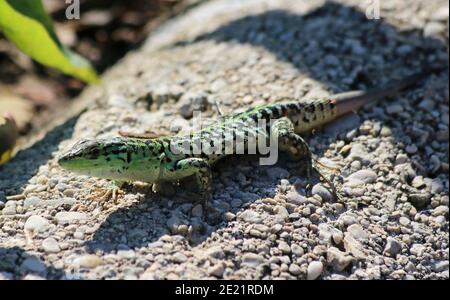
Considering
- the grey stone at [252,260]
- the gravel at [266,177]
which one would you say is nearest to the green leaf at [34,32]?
the gravel at [266,177]

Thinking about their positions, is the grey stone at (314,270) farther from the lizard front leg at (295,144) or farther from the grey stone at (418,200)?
the grey stone at (418,200)

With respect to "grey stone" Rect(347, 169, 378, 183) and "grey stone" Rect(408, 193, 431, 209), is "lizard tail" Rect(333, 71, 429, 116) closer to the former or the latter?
"grey stone" Rect(347, 169, 378, 183)

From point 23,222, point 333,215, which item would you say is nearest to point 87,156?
point 23,222

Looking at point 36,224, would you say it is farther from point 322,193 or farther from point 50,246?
point 322,193

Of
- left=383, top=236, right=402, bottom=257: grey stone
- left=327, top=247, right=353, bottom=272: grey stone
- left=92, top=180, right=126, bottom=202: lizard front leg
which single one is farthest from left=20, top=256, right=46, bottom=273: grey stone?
left=383, top=236, right=402, bottom=257: grey stone

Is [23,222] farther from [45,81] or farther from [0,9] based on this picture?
[45,81]

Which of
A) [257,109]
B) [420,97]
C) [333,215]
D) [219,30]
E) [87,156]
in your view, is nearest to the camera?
[87,156]
